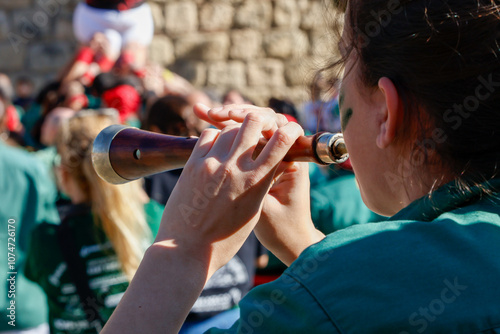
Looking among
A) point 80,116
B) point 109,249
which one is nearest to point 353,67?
point 109,249

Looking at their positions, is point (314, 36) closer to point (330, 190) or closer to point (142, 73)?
point (142, 73)

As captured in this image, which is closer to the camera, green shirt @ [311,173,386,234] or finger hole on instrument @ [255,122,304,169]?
finger hole on instrument @ [255,122,304,169]

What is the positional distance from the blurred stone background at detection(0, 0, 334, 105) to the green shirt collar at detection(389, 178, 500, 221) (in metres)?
7.33

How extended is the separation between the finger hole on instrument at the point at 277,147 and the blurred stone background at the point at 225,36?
7249 mm

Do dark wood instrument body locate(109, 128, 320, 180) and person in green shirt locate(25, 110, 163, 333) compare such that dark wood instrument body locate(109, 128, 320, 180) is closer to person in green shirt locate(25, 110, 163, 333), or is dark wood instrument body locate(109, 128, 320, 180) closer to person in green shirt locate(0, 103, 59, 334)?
person in green shirt locate(25, 110, 163, 333)

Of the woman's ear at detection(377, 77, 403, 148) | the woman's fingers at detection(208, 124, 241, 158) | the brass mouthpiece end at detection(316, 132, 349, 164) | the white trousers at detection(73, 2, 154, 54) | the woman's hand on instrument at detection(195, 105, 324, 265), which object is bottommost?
the white trousers at detection(73, 2, 154, 54)

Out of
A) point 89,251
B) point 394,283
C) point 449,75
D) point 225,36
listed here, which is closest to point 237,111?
point 449,75

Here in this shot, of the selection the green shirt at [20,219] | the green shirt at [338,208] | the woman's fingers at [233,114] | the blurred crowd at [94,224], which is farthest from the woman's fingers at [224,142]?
the green shirt at [20,219]

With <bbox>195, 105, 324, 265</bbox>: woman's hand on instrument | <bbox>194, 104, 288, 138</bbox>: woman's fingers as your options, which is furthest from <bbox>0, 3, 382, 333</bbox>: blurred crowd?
<bbox>194, 104, 288, 138</bbox>: woman's fingers

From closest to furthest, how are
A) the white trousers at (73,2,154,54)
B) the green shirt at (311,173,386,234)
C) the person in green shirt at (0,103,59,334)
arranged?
the green shirt at (311,173,386,234), the person in green shirt at (0,103,59,334), the white trousers at (73,2,154,54)

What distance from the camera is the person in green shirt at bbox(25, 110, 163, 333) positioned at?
241 centimetres

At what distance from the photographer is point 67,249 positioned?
2.44 meters

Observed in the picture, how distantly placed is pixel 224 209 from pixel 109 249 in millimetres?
1572

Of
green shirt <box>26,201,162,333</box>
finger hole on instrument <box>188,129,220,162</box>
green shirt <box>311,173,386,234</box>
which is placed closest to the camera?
finger hole on instrument <box>188,129,220,162</box>
